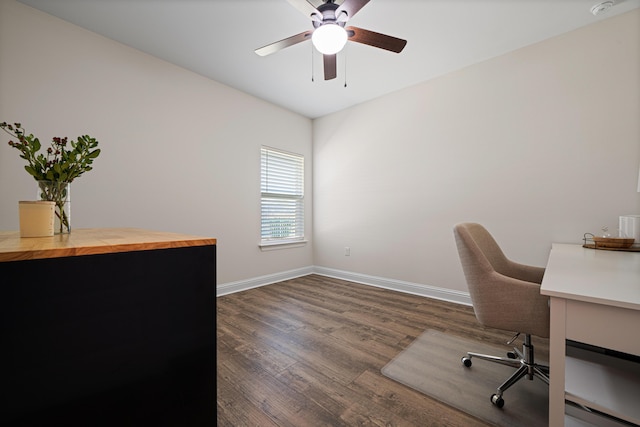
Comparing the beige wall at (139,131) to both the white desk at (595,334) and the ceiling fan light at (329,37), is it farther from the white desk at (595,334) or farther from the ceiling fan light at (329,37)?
the white desk at (595,334)

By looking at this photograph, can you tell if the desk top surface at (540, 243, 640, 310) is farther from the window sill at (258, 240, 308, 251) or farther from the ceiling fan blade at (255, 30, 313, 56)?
the window sill at (258, 240, 308, 251)

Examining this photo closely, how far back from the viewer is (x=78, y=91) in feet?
7.39

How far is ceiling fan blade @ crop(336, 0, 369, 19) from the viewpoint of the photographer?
61.6 inches

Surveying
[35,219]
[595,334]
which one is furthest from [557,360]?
[35,219]

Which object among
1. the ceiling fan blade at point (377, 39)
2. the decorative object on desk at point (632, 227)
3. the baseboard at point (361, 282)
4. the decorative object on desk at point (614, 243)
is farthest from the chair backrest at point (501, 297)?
the baseboard at point (361, 282)

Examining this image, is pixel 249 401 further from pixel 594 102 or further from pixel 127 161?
pixel 594 102

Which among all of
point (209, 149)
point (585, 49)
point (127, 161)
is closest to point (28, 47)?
point (127, 161)

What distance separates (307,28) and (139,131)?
1952 millimetres

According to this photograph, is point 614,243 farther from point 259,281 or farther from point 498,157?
point 259,281

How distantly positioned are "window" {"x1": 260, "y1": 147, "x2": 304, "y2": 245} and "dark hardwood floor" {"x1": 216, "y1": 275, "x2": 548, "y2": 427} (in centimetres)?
101

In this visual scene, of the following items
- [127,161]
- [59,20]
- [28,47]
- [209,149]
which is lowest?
[127,161]

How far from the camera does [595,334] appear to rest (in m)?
0.84

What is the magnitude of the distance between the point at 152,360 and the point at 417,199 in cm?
305

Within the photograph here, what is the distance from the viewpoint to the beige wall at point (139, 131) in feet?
6.61
